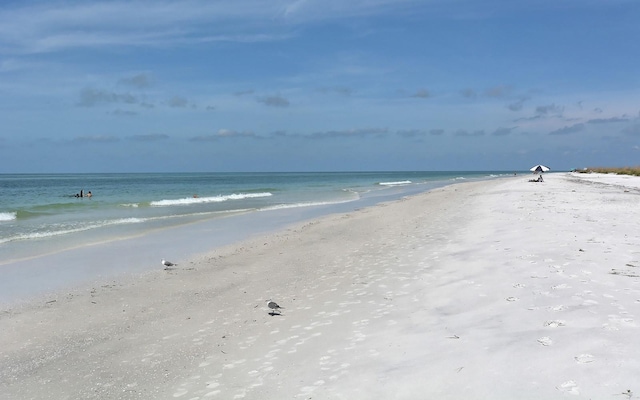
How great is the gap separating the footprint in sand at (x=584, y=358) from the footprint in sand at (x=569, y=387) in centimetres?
41

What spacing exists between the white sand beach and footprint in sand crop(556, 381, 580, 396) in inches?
0.6

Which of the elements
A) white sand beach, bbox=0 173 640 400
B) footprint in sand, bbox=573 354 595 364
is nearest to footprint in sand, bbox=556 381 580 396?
white sand beach, bbox=0 173 640 400

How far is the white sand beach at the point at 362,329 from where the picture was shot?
182 inches

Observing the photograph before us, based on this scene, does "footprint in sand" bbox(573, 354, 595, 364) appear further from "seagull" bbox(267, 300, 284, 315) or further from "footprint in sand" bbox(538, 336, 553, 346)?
"seagull" bbox(267, 300, 284, 315)

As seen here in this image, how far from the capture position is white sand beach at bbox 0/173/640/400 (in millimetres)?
4629

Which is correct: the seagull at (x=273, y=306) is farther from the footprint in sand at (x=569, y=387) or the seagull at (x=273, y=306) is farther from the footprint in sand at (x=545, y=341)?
the footprint in sand at (x=569, y=387)

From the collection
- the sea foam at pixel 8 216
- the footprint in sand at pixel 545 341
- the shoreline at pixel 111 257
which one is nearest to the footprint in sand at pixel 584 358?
the footprint in sand at pixel 545 341

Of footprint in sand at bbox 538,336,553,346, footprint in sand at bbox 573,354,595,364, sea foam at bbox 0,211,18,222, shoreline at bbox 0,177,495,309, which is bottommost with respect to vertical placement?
shoreline at bbox 0,177,495,309

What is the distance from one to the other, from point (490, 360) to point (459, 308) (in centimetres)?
206

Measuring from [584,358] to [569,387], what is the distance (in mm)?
580

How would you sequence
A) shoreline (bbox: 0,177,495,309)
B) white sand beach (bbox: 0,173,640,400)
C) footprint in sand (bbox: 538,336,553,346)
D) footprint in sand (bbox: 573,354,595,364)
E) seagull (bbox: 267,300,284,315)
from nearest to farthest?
footprint in sand (bbox: 573,354,595,364), white sand beach (bbox: 0,173,640,400), footprint in sand (bbox: 538,336,553,346), seagull (bbox: 267,300,284,315), shoreline (bbox: 0,177,495,309)

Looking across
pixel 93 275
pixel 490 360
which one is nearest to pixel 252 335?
pixel 490 360

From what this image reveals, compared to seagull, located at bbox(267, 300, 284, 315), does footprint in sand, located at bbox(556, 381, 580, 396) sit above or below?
above

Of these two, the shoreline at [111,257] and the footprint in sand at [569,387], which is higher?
the footprint in sand at [569,387]
